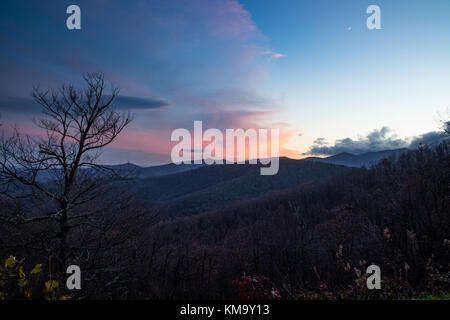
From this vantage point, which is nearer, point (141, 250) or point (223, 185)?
point (141, 250)

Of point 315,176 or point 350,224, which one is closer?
point 350,224

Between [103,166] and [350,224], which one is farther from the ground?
[103,166]

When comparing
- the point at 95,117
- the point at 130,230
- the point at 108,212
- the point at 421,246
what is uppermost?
the point at 95,117

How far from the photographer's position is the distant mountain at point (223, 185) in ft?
340

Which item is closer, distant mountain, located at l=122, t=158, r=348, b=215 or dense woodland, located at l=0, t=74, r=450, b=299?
dense woodland, located at l=0, t=74, r=450, b=299

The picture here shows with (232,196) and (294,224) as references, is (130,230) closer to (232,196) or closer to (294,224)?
(294,224)

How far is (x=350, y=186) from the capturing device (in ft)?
245

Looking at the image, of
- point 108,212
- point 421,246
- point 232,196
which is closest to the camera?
point 108,212

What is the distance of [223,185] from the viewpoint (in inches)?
5428

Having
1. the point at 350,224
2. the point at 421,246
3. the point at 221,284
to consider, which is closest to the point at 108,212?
the point at 221,284

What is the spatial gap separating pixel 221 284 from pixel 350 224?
32.5 m

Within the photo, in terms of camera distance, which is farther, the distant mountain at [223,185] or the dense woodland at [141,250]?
the distant mountain at [223,185]

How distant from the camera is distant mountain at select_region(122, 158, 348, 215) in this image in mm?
103625
